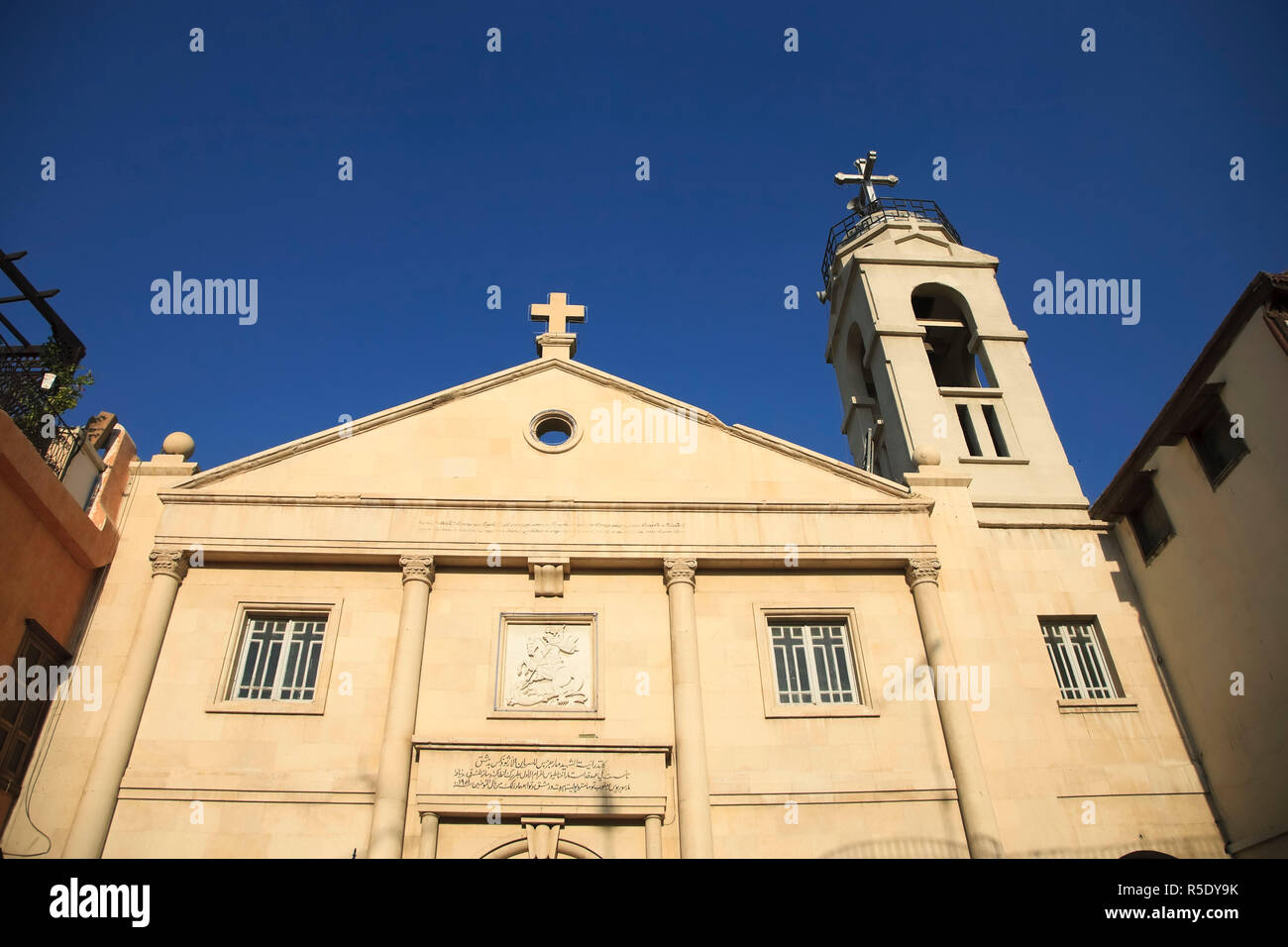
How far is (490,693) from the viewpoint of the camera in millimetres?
14852

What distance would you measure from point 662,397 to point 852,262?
387 inches

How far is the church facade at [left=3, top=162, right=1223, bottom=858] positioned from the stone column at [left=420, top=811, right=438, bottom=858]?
0.23 feet

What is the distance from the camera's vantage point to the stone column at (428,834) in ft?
43.5

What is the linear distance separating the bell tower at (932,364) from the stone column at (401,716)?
375 inches

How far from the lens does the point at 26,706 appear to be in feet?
45.0

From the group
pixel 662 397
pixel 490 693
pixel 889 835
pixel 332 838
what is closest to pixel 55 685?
pixel 332 838

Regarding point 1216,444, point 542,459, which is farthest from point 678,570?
point 1216,444

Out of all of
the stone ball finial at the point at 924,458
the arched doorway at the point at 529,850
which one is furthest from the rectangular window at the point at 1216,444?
the arched doorway at the point at 529,850

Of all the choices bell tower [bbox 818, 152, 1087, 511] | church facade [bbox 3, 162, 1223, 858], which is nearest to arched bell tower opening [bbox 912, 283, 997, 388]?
bell tower [bbox 818, 152, 1087, 511]

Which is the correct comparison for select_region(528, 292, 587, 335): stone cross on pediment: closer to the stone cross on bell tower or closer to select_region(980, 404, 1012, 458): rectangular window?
the stone cross on bell tower

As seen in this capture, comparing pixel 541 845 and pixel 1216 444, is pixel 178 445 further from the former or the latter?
pixel 1216 444

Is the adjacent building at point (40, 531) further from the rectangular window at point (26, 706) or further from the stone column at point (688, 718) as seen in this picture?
the stone column at point (688, 718)

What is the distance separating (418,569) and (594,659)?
3.31 m
